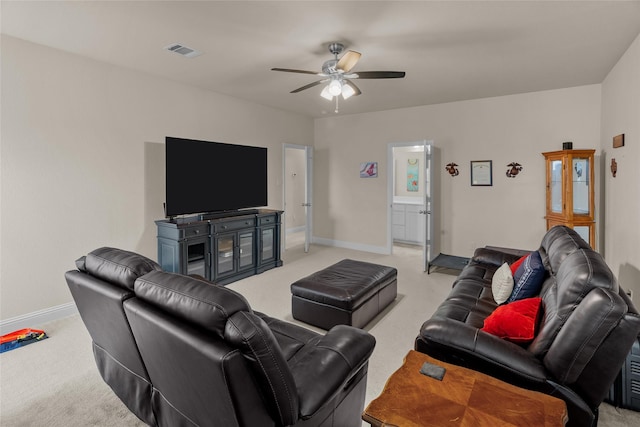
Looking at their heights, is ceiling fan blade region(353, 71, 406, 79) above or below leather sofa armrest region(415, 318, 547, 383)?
above

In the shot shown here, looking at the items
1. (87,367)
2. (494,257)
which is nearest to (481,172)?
(494,257)

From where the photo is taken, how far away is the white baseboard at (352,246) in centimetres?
659

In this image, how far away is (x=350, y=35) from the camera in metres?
3.02

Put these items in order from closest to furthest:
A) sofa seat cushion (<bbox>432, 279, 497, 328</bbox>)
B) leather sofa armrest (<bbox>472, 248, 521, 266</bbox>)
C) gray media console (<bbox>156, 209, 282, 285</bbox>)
Answer: sofa seat cushion (<bbox>432, 279, 497, 328</bbox>), leather sofa armrest (<bbox>472, 248, 521, 266</bbox>), gray media console (<bbox>156, 209, 282, 285</bbox>)

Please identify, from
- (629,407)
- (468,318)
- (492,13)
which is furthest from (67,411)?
(492,13)

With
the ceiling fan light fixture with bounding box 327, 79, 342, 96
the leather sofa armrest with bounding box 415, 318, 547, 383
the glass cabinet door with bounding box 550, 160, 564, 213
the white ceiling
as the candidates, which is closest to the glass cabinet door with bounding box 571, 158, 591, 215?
the glass cabinet door with bounding box 550, 160, 564, 213

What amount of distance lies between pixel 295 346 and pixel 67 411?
153cm

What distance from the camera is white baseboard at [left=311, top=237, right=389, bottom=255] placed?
260 inches

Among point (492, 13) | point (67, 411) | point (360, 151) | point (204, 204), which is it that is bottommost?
point (67, 411)

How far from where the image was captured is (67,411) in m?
2.12

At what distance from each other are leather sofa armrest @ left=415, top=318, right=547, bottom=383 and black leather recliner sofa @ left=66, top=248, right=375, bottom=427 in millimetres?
408

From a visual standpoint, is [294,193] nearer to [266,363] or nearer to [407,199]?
[407,199]

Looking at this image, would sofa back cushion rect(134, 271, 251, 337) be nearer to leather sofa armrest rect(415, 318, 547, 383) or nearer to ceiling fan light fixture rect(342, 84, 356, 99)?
leather sofa armrest rect(415, 318, 547, 383)

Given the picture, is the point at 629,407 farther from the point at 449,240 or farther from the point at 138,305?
the point at 449,240
